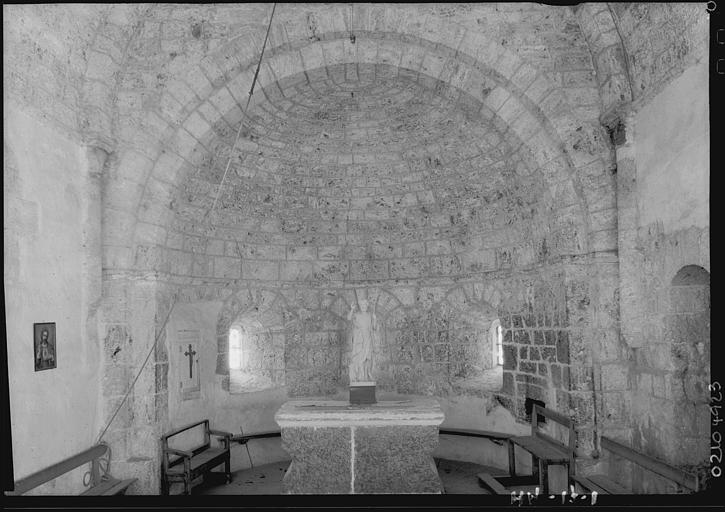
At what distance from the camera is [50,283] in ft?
16.3

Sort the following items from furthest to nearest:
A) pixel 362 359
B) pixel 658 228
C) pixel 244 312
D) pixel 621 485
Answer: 1. pixel 244 312
2. pixel 362 359
3. pixel 621 485
4. pixel 658 228

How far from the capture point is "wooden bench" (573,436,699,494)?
4.52 meters

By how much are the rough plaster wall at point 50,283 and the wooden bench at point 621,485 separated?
15.7 ft

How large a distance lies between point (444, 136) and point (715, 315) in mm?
4087

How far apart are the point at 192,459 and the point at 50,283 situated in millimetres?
2873

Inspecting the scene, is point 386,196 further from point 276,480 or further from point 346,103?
point 276,480

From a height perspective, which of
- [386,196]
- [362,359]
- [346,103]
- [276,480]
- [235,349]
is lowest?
[276,480]

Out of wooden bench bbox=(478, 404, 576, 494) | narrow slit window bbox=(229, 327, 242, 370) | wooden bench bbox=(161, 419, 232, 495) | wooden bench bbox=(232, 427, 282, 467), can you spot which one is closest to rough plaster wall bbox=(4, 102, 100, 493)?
wooden bench bbox=(161, 419, 232, 495)

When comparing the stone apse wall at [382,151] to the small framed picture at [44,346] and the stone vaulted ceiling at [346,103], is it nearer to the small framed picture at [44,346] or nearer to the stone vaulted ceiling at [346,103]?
the stone vaulted ceiling at [346,103]

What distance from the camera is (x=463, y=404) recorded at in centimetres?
794

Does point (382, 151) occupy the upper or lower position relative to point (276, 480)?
upper

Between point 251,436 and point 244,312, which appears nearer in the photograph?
point 251,436

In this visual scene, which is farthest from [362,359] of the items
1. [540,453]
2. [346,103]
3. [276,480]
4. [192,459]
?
[346,103]

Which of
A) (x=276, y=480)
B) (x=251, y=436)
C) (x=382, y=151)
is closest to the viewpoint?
(x=276, y=480)
